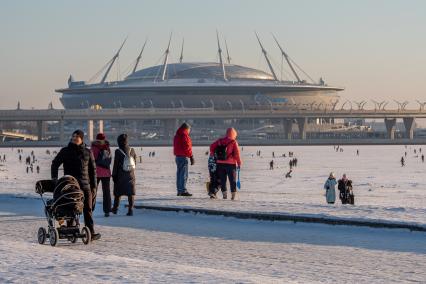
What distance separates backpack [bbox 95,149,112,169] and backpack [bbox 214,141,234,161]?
322 centimetres

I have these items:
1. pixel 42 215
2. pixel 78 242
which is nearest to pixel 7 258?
pixel 78 242

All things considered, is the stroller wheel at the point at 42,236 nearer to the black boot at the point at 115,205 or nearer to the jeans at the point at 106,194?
the jeans at the point at 106,194

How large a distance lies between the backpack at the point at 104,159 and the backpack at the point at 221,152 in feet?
10.6

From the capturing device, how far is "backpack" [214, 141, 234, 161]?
20.0 meters

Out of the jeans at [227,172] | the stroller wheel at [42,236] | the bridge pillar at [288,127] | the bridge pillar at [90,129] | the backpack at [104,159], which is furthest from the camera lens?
the bridge pillar at [288,127]

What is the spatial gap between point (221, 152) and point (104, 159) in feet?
11.0

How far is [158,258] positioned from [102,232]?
3240mm

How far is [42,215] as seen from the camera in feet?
58.1

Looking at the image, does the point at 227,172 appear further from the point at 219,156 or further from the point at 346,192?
the point at 346,192

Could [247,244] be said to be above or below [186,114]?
below

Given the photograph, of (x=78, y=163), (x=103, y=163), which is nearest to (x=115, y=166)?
(x=103, y=163)

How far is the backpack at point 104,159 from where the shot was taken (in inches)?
680

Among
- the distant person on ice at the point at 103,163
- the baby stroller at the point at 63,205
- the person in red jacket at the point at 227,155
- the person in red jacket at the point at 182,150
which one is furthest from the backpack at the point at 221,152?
the baby stroller at the point at 63,205

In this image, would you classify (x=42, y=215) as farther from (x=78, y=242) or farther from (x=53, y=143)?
(x=53, y=143)
